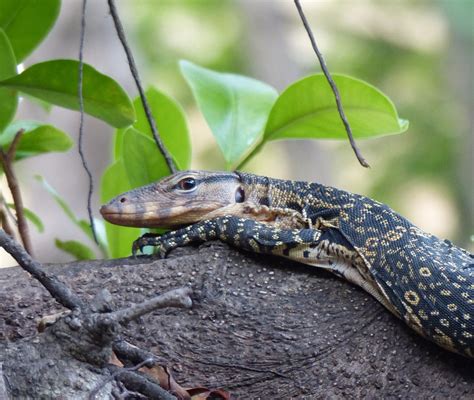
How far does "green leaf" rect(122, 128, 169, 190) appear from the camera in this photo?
2682mm

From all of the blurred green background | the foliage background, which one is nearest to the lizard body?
the foliage background

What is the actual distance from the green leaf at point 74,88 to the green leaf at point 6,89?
0.05m

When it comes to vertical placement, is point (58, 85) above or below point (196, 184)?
above

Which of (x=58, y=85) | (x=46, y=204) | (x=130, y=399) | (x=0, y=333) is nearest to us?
(x=130, y=399)

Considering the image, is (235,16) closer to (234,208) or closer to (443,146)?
(443,146)

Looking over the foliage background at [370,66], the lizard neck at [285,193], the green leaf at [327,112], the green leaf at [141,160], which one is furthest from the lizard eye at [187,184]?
the foliage background at [370,66]

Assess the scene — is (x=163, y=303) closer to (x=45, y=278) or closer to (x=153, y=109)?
(x=45, y=278)

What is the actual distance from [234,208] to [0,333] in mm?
1102

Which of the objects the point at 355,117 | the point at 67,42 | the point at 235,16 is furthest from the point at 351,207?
the point at 235,16

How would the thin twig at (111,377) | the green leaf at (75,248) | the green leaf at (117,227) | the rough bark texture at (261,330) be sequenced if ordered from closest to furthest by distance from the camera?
1. the thin twig at (111,377)
2. the rough bark texture at (261,330)
3. the green leaf at (75,248)
4. the green leaf at (117,227)

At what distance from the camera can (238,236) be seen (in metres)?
2.47

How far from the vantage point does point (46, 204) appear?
8.17m

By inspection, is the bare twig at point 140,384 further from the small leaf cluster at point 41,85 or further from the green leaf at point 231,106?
the green leaf at point 231,106

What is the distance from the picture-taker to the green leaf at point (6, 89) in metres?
2.53
